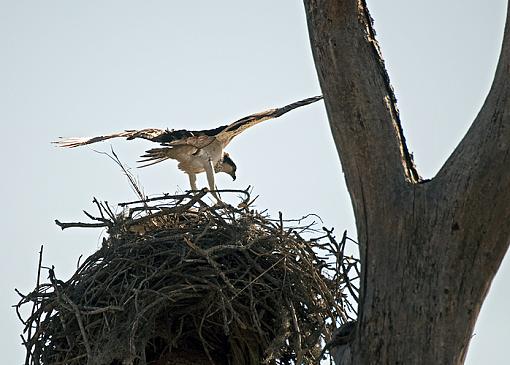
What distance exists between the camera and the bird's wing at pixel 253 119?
7586mm

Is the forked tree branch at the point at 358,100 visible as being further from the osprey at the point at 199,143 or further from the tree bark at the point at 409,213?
the osprey at the point at 199,143

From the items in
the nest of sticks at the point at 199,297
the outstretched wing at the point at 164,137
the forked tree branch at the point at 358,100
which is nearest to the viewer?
the forked tree branch at the point at 358,100

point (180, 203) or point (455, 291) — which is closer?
point (455, 291)

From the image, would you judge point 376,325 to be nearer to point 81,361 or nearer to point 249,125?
point 81,361

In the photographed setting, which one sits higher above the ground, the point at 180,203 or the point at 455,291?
the point at 180,203

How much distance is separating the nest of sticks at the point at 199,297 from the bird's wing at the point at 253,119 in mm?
2476

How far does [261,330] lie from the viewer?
15.9ft

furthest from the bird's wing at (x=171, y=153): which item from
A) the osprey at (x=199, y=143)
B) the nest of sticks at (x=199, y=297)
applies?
the nest of sticks at (x=199, y=297)

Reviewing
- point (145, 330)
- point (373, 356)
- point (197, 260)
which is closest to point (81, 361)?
point (145, 330)

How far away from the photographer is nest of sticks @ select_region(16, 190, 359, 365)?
185 inches

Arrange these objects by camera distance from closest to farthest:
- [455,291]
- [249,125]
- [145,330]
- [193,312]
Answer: [455,291], [145,330], [193,312], [249,125]

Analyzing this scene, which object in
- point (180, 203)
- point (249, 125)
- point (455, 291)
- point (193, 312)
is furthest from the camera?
point (249, 125)

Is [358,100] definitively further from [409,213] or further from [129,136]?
[129,136]

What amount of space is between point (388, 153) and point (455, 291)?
61 cm
